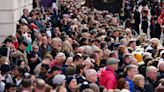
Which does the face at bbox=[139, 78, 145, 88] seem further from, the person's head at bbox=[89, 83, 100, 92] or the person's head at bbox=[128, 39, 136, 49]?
the person's head at bbox=[128, 39, 136, 49]

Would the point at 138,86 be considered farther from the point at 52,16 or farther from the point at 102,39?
the point at 52,16

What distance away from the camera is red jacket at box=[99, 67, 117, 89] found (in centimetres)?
1242

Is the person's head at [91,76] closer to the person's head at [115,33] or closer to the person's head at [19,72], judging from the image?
the person's head at [19,72]

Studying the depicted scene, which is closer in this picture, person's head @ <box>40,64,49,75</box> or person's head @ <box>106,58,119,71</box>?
person's head @ <box>40,64,49,75</box>

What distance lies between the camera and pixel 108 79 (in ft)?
41.2

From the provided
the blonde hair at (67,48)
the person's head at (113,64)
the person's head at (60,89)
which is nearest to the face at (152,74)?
the person's head at (113,64)

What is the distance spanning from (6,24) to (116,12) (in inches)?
697

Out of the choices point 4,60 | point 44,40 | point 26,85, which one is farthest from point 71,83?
point 44,40

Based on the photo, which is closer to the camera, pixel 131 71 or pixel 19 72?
pixel 19 72

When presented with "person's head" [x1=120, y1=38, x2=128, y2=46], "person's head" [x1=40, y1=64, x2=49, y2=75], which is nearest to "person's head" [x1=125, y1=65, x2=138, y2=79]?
"person's head" [x1=40, y1=64, x2=49, y2=75]

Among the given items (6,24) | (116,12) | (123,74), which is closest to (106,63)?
(123,74)

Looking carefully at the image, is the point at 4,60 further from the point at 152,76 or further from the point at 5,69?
the point at 152,76

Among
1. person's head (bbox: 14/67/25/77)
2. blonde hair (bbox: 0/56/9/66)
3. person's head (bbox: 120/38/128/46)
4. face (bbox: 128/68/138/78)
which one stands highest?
blonde hair (bbox: 0/56/9/66)

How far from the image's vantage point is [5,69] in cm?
1215
